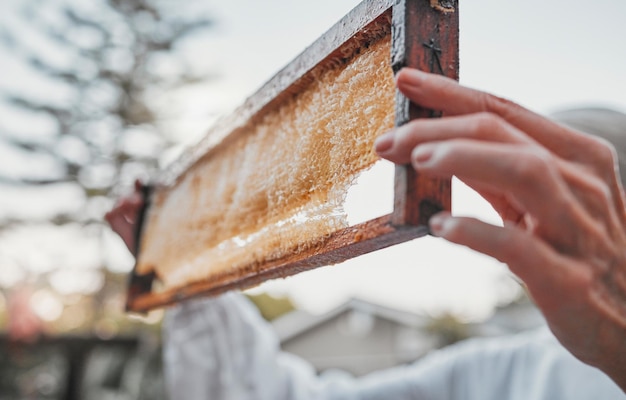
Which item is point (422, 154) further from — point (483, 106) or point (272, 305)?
point (272, 305)

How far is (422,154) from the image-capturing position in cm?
84

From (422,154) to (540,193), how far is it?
0.20 m

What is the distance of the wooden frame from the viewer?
939mm

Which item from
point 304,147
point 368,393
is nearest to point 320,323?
point 368,393

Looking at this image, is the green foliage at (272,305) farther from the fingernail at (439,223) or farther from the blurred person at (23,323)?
the fingernail at (439,223)

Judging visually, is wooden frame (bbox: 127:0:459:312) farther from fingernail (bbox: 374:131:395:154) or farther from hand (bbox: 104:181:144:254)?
hand (bbox: 104:181:144:254)

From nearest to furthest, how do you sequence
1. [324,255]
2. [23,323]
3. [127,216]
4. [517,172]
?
[517,172]
[324,255]
[127,216]
[23,323]

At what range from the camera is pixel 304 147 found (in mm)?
1417

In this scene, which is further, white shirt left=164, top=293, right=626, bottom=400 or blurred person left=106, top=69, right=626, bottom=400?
white shirt left=164, top=293, right=626, bottom=400

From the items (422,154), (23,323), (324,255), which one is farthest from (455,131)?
(23,323)

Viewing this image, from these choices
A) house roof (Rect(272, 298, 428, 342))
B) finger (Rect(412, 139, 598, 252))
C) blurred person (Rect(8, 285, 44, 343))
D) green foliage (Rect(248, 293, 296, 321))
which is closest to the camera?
finger (Rect(412, 139, 598, 252))

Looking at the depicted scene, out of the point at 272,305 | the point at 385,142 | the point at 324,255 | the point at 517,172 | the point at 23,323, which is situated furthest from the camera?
the point at 272,305

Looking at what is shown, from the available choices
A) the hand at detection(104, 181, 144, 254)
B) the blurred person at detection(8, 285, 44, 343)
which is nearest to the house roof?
the blurred person at detection(8, 285, 44, 343)

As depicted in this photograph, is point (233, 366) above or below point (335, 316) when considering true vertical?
below
